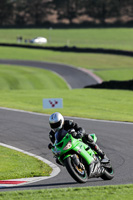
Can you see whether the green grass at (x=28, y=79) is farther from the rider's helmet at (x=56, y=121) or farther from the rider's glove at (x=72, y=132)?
the rider's helmet at (x=56, y=121)

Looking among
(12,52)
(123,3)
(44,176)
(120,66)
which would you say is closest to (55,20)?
(123,3)

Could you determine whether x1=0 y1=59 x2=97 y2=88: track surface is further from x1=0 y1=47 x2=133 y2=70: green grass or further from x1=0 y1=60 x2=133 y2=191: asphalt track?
x1=0 y1=60 x2=133 y2=191: asphalt track

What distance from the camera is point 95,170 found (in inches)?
407

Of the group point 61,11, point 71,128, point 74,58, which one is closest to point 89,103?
point 71,128

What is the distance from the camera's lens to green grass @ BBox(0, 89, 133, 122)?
23583mm

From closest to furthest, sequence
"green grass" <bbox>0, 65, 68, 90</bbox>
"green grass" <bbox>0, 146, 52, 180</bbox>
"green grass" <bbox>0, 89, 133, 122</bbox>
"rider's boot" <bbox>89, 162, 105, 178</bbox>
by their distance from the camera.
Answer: "rider's boot" <bbox>89, 162, 105, 178</bbox> → "green grass" <bbox>0, 146, 52, 180</bbox> → "green grass" <bbox>0, 89, 133, 122</bbox> → "green grass" <bbox>0, 65, 68, 90</bbox>

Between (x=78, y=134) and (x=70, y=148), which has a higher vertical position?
(x=78, y=134)

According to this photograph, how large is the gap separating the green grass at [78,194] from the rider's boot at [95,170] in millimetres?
990

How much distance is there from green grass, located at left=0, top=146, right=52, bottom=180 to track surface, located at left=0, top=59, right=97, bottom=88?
3334cm

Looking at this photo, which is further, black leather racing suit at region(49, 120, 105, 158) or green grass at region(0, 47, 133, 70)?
green grass at region(0, 47, 133, 70)

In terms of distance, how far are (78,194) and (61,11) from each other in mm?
119149

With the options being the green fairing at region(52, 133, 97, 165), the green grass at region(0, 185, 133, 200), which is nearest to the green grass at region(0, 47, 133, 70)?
the green fairing at region(52, 133, 97, 165)

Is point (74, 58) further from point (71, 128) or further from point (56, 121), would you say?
point (56, 121)

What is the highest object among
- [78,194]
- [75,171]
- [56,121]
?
[56,121]
